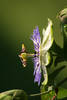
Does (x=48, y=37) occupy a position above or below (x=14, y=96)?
above

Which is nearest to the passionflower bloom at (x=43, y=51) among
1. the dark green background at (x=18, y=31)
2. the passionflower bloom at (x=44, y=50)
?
the passionflower bloom at (x=44, y=50)

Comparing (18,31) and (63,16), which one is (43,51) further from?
(18,31)

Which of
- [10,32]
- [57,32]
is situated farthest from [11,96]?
[10,32]

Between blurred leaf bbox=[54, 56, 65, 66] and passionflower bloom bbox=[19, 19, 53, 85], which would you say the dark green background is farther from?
blurred leaf bbox=[54, 56, 65, 66]

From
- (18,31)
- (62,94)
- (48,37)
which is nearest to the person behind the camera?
(48,37)

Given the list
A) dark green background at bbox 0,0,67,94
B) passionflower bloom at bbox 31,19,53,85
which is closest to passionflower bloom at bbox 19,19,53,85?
passionflower bloom at bbox 31,19,53,85

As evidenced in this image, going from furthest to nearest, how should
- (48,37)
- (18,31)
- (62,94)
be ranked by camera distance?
(18,31) → (62,94) → (48,37)

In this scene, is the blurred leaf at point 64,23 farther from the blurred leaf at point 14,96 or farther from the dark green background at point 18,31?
the dark green background at point 18,31

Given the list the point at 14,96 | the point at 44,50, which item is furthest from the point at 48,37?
the point at 14,96
